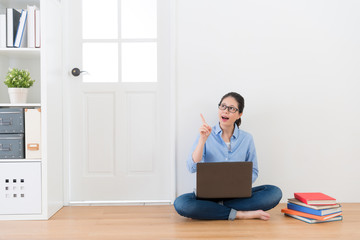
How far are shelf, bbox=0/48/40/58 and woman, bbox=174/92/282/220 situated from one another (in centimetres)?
120

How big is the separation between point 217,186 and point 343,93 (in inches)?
52.2

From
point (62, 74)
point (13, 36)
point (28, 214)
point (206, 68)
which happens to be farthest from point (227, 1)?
point (28, 214)

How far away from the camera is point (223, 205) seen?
94.7 inches

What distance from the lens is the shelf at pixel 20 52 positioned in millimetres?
2463

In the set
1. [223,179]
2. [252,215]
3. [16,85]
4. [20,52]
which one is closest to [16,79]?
[16,85]

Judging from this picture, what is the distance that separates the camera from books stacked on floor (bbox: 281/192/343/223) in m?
2.32

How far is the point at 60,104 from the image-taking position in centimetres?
275

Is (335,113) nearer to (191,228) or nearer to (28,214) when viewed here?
(191,228)

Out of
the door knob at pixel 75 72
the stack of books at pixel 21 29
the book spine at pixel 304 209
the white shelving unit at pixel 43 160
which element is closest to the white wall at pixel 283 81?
the book spine at pixel 304 209

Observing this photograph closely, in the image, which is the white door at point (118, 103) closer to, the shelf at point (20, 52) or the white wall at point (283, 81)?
the white wall at point (283, 81)

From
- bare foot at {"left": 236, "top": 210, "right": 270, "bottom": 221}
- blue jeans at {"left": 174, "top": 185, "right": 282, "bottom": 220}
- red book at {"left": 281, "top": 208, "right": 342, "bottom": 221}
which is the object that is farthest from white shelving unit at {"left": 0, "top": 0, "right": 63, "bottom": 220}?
red book at {"left": 281, "top": 208, "right": 342, "bottom": 221}

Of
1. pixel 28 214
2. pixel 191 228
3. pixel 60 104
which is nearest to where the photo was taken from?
pixel 191 228

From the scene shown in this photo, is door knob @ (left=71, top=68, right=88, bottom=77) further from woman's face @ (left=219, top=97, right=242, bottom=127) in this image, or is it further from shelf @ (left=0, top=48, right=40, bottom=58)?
woman's face @ (left=219, top=97, right=242, bottom=127)

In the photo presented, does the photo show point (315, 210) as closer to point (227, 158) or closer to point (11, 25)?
point (227, 158)
